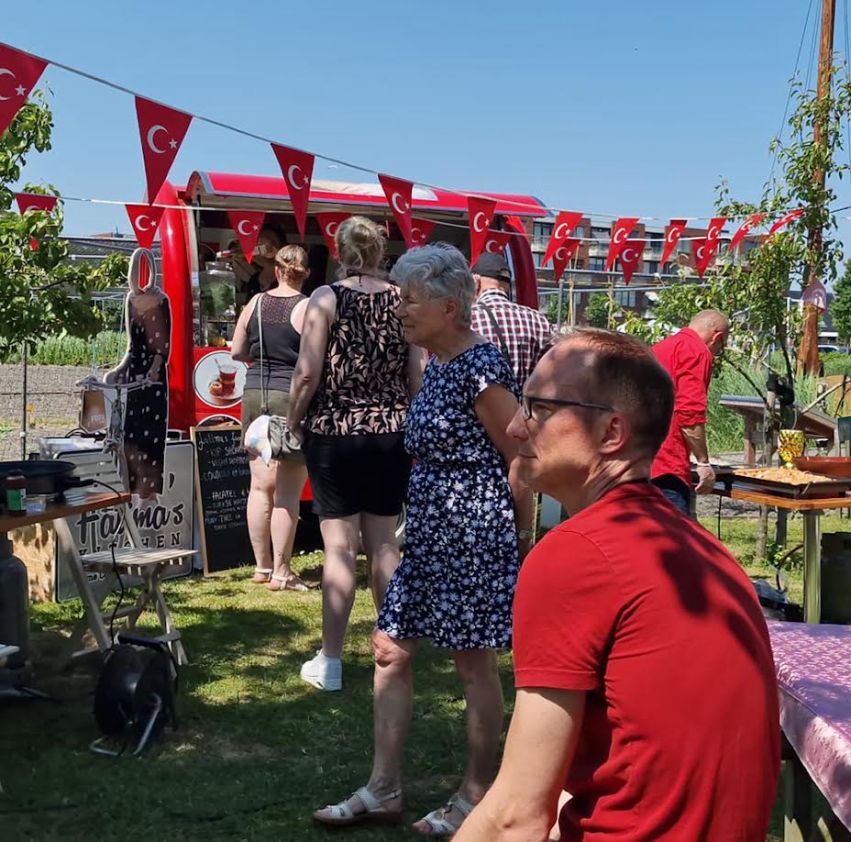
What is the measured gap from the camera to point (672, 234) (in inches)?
431

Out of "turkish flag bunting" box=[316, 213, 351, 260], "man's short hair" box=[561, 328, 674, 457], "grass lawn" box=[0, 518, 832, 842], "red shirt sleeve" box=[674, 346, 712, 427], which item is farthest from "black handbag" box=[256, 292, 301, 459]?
"man's short hair" box=[561, 328, 674, 457]

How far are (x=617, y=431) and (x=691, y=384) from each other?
173 inches

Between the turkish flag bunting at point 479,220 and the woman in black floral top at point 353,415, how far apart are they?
12.6 ft

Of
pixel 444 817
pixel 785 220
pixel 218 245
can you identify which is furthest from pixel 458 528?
pixel 785 220

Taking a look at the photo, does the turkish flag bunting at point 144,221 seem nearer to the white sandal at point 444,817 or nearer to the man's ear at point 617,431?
the white sandal at point 444,817

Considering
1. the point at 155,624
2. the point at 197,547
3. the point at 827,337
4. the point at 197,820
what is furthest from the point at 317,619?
the point at 827,337

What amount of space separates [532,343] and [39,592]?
3.25 meters

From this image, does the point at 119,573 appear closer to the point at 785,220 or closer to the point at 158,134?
the point at 158,134

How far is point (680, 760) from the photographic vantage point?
1.53 m

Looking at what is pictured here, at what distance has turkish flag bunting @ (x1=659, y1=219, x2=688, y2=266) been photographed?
10462mm

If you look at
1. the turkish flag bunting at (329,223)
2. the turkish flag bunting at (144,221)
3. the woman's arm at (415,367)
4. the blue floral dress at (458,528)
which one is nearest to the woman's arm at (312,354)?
the woman's arm at (415,367)

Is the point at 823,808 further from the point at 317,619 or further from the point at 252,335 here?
the point at 252,335

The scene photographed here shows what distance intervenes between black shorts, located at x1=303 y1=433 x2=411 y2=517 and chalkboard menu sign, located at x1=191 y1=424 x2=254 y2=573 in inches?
116

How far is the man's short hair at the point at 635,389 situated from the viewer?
1744mm
